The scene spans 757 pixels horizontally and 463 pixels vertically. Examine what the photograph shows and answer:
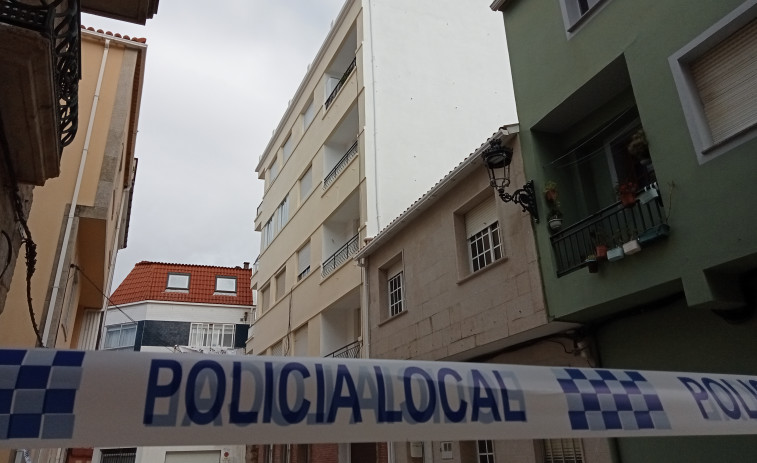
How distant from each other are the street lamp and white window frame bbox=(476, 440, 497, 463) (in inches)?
161

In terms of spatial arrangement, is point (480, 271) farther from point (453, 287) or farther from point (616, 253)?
point (616, 253)

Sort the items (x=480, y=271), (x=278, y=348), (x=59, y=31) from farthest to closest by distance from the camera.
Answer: (x=278, y=348) < (x=480, y=271) < (x=59, y=31)

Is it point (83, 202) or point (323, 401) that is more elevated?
point (83, 202)

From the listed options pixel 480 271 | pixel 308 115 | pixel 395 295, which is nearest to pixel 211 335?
pixel 308 115

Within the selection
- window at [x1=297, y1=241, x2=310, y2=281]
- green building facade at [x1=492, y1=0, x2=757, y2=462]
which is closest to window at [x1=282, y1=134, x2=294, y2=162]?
window at [x1=297, y1=241, x2=310, y2=281]

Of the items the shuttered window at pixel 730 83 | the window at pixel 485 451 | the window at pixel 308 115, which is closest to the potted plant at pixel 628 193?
the shuttered window at pixel 730 83

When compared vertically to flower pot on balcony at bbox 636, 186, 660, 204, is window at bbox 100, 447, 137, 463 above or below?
below

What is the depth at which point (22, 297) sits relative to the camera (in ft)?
22.8

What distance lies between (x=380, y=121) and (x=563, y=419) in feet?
42.7

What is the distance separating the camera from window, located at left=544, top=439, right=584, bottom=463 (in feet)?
25.0

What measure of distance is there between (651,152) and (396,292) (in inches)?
285

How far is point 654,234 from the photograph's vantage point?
19.9ft

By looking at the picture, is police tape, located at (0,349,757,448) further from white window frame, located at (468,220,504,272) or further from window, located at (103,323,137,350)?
window, located at (103,323,137,350)

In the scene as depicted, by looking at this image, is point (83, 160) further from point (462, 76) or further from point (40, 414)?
point (462, 76)
